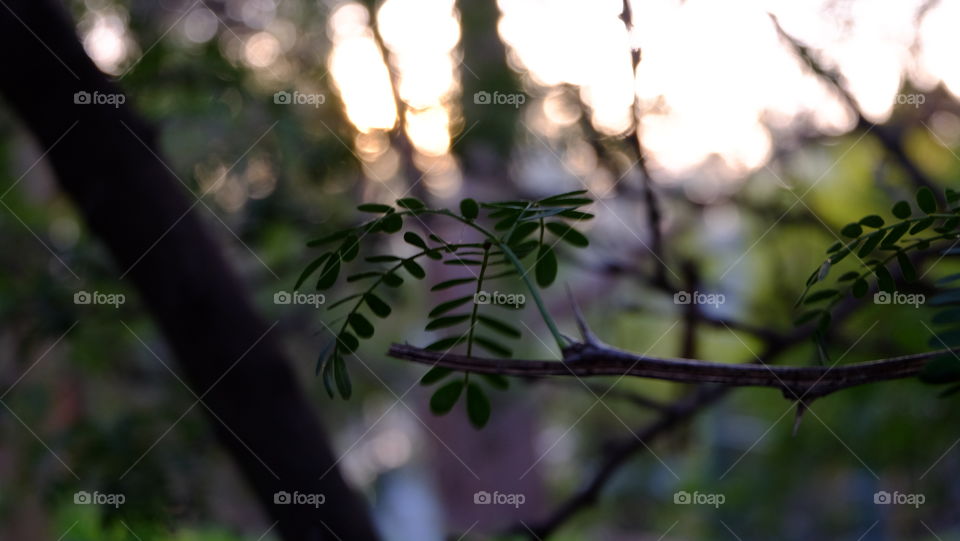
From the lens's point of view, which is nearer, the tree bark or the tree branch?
the tree branch

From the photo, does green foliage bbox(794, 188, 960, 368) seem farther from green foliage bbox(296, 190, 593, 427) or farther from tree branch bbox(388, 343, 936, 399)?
green foliage bbox(296, 190, 593, 427)

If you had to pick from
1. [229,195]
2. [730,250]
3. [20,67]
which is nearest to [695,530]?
[730,250]

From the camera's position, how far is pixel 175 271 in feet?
4.83

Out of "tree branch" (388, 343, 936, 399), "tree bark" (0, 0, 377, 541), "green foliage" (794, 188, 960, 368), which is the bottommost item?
"tree branch" (388, 343, 936, 399)

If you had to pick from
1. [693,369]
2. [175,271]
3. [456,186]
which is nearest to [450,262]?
[693,369]

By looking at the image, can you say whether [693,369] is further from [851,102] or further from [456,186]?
[456,186]

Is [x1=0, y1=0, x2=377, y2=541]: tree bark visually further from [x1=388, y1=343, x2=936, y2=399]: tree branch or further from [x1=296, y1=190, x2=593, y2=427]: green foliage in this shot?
[x1=388, y1=343, x2=936, y2=399]: tree branch

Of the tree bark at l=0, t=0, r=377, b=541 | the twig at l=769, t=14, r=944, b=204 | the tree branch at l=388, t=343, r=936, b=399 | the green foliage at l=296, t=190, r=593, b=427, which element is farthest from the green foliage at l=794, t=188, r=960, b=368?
the tree bark at l=0, t=0, r=377, b=541

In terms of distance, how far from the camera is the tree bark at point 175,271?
4.63 ft

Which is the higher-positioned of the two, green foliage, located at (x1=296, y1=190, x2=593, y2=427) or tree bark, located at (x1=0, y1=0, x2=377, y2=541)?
tree bark, located at (x1=0, y1=0, x2=377, y2=541)

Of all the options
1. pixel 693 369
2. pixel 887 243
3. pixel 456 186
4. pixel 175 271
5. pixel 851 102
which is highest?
pixel 456 186

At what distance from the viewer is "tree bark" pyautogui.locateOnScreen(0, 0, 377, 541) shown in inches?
55.6

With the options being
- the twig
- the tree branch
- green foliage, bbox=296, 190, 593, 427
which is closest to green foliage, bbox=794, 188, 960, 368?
the tree branch

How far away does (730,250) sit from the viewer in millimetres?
4336
